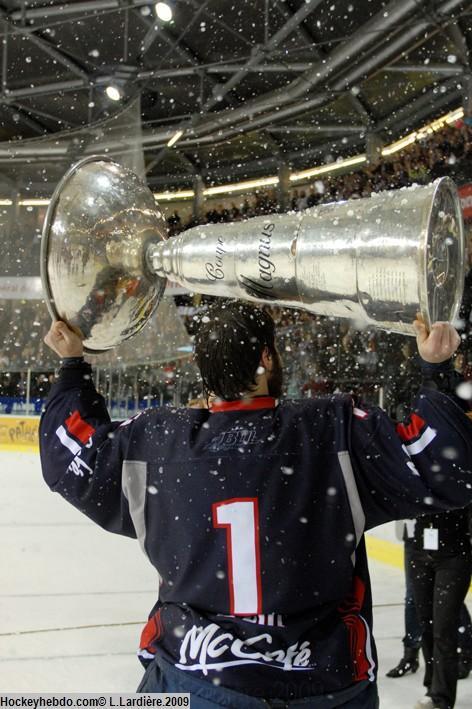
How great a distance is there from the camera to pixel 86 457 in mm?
1044

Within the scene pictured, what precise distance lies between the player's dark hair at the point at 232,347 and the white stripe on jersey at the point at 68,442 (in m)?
0.20

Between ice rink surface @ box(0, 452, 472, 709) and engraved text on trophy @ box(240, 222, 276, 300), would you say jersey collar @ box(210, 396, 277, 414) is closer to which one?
engraved text on trophy @ box(240, 222, 276, 300)

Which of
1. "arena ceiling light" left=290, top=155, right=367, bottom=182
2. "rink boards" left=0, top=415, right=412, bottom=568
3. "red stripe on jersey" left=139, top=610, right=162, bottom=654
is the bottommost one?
"rink boards" left=0, top=415, right=412, bottom=568

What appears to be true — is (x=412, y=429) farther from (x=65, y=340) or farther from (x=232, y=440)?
(x=65, y=340)

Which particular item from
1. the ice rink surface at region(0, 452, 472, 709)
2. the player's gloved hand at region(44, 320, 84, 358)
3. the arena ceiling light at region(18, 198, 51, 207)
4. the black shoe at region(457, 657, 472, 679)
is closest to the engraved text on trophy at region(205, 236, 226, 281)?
the player's gloved hand at region(44, 320, 84, 358)

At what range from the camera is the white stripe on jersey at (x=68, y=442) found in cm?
105

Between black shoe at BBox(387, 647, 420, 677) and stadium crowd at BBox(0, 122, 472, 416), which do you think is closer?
black shoe at BBox(387, 647, 420, 677)

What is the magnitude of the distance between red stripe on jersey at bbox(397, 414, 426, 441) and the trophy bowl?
0.41 m

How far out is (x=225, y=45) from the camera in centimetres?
961

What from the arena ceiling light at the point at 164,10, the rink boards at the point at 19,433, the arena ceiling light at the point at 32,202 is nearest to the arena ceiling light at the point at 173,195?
the arena ceiling light at the point at 164,10

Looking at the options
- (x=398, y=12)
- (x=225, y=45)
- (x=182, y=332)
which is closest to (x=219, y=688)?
(x=182, y=332)

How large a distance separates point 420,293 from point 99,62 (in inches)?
412

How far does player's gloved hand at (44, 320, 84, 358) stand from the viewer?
3.62 ft

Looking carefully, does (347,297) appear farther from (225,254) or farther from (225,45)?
(225,45)
